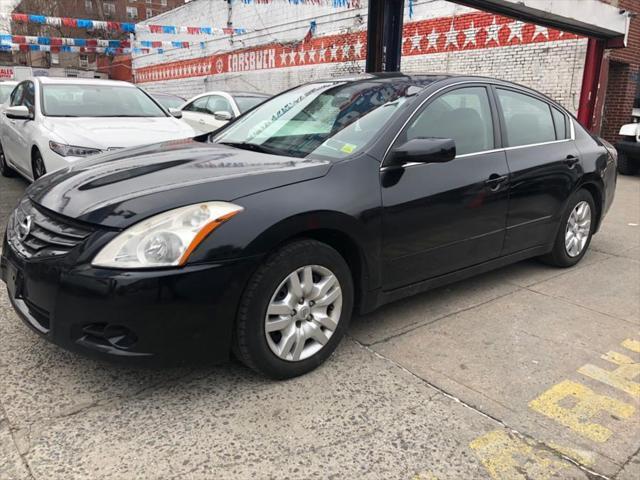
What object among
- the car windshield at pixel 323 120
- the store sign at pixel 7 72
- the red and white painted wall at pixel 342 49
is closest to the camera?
the car windshield at pixel 323 120

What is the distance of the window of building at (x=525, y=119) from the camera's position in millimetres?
3994

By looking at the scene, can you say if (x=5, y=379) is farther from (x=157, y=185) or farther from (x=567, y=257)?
(x=567, y=257)

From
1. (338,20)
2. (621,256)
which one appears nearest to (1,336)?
(621,256)

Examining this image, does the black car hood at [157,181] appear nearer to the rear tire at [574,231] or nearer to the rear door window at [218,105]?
the rear tire at [574,231]

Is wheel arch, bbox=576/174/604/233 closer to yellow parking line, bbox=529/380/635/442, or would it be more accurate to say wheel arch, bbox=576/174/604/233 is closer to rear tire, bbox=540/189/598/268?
rear tire, bbox=540/189/598/268

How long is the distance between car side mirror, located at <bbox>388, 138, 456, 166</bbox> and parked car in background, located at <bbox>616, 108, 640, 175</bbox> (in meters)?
9.45

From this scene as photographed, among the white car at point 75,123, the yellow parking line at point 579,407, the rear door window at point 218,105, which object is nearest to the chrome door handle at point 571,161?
the yellow parking line at point 579,407

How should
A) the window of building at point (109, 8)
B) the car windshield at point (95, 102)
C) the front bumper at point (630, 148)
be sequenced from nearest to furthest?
the car windshield at point (95, 102) < the front bumper at point (630, 148) < the window of building at point (109, 8)

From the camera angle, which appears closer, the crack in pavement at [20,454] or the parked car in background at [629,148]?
the crack in pavement at [20,454]

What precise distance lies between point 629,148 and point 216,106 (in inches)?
318

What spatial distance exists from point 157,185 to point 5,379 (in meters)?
1.24

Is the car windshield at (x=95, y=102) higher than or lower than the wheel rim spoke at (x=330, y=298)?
higher

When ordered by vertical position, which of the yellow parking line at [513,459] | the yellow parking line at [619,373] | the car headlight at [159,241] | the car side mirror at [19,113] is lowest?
the yellow parking line at [619,373]

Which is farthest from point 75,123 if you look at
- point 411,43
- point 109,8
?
point 109,8
